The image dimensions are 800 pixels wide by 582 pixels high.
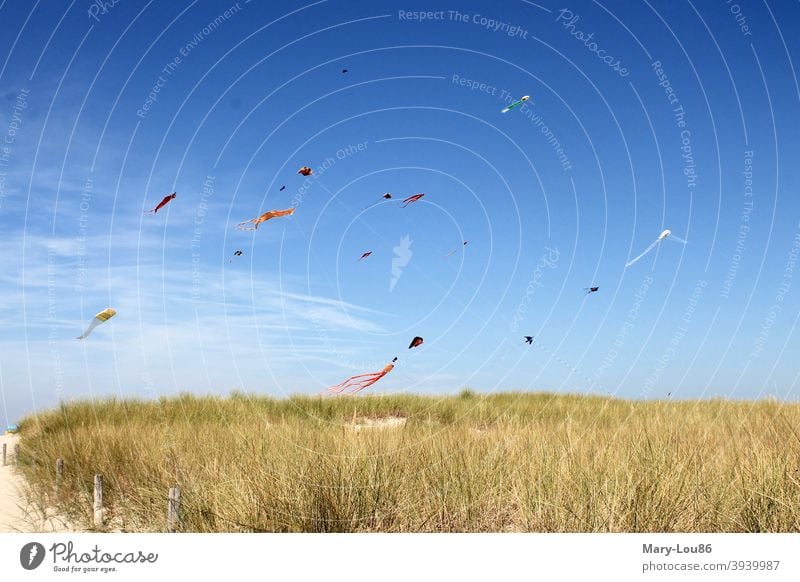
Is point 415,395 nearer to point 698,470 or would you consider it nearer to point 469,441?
point 469,441

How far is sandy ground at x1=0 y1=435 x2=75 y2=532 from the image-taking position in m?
10.4

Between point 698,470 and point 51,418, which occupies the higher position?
point 51,418

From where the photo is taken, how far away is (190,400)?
2258 cm

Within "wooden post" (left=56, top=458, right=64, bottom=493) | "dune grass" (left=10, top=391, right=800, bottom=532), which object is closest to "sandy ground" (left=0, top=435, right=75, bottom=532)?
"dune grass" (left=10, top=391, right=800, bottom=532)

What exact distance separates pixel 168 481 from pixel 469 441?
4864 millimetres
